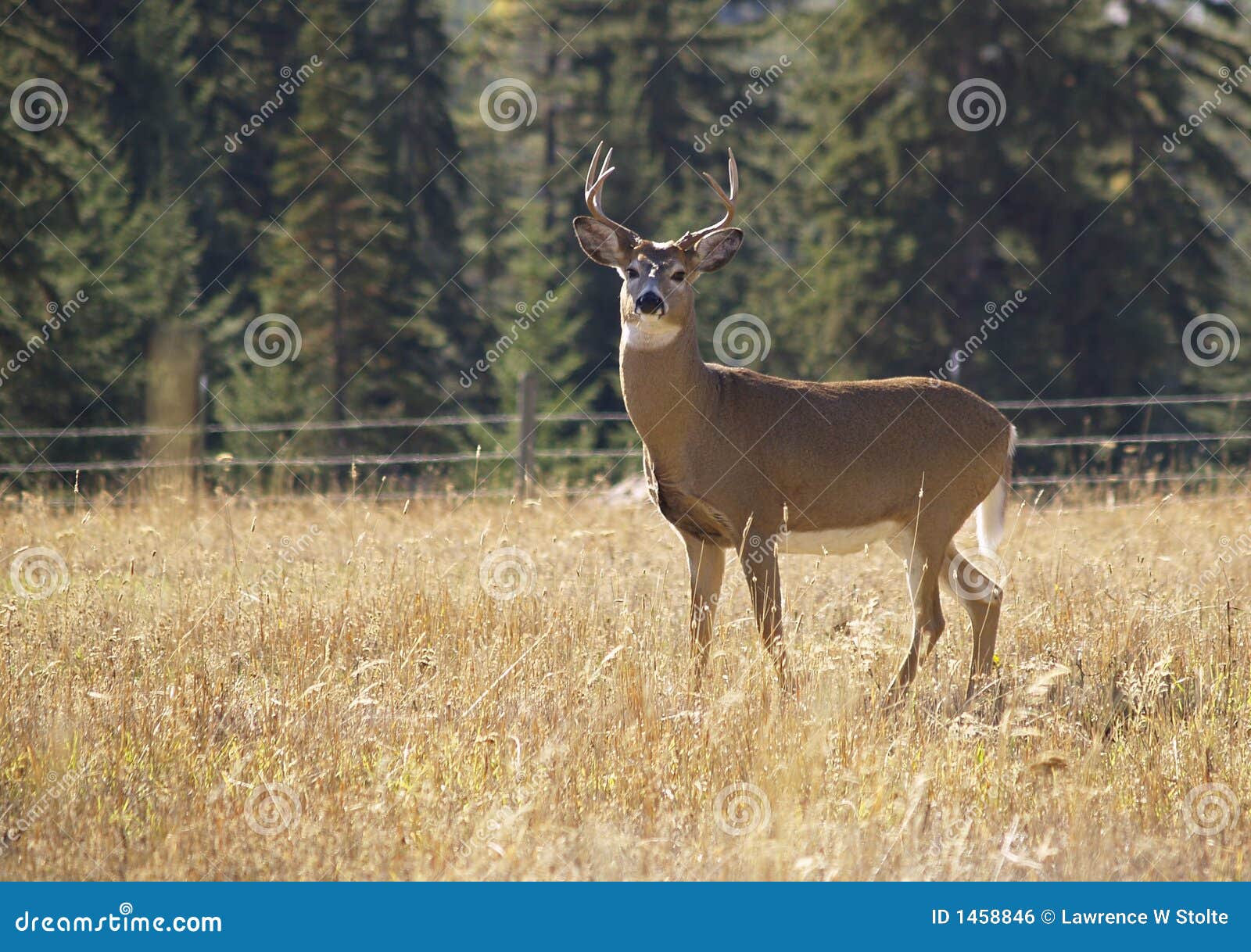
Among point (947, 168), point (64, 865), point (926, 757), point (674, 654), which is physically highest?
point (947, 168)

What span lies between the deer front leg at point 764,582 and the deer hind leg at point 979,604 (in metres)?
0.97

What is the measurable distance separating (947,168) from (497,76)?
60.0 feet

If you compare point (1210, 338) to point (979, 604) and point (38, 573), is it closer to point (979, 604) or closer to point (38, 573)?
point (979, 604)

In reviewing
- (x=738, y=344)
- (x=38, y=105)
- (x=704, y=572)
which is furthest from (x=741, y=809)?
(x=738, y=344)

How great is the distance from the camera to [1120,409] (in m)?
20.6

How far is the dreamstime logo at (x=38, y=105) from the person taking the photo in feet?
52.3

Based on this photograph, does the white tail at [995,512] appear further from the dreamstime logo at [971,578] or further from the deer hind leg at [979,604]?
the deer hind leg at [979,604]

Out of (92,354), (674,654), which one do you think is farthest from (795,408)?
(92,354)

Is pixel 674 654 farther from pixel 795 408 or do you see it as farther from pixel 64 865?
pixel 64 865
